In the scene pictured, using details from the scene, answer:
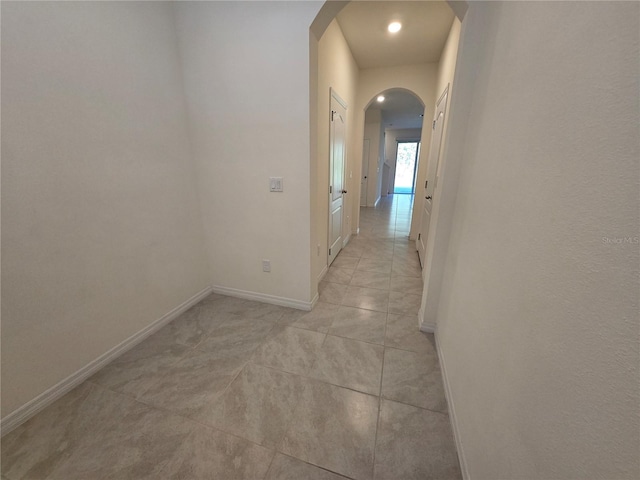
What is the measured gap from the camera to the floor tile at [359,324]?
1.91 m

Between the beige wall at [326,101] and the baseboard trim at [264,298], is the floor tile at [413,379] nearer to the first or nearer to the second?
the baseboard trim at [264,298]

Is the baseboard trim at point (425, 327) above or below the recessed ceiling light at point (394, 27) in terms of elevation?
below

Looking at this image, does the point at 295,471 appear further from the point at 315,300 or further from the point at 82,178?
the point at 82,178

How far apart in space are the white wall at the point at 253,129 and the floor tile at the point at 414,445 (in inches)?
46.5

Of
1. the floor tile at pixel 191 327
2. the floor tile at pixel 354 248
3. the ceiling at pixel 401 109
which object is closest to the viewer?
the floor tile at pixel 191 327

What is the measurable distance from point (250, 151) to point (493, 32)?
1680mm

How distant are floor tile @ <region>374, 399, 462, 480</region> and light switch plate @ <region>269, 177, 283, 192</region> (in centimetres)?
168

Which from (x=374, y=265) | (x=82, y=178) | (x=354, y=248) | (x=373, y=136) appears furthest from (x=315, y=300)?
(x=373, y=136)

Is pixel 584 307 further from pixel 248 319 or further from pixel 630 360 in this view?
pixel 248 319

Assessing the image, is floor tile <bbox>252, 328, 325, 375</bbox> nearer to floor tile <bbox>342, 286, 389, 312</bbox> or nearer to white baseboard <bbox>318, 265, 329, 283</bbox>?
floor tile <bbox>342, 286, 389, 312</bbox>

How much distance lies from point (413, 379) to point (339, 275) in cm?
154

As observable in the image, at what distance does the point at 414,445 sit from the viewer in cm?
116

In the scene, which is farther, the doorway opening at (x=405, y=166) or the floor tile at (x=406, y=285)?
the doorway opening at (x=405, y=166)

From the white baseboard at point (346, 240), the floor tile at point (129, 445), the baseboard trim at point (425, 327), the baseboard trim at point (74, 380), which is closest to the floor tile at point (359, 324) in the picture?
the baseboard trim at point (425, 327)
